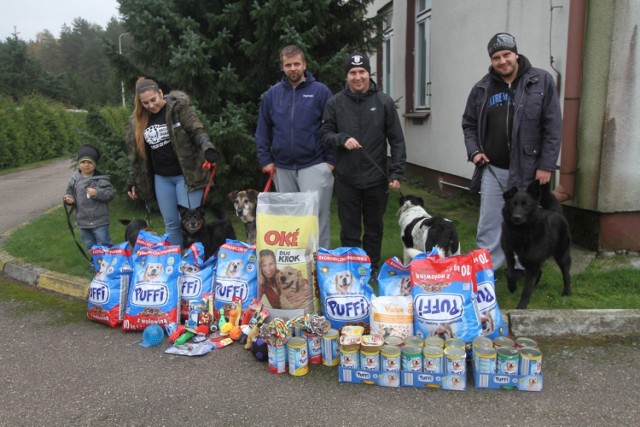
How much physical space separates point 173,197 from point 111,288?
1159mm

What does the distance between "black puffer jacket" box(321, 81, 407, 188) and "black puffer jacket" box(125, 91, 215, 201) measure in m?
1.11

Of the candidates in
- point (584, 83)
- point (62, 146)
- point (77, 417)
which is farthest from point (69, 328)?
point (62, 146)

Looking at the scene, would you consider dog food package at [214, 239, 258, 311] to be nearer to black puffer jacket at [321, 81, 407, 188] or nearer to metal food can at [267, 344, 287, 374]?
metal food can at [267, 344, 287, 374]

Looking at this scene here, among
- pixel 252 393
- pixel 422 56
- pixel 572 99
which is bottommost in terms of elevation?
pixel 252 393

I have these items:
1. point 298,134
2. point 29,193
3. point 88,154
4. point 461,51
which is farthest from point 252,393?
point 29,193

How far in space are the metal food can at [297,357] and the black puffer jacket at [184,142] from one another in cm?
198

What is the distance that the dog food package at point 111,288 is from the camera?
399 centimetres

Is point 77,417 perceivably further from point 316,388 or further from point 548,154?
point 548,154

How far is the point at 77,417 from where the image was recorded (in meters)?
2.77

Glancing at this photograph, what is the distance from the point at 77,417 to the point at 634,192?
197 inches

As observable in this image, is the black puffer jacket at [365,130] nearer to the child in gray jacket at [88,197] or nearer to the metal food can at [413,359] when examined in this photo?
the metal food can at [413,359]

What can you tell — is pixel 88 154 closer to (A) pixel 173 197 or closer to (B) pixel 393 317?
(A) pixel 173 197

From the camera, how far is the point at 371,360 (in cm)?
301

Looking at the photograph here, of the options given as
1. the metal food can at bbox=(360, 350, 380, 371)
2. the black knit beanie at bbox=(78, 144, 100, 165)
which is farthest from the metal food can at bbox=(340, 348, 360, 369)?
the black knit beanie at bbox=(78, 144, 100, 165)
